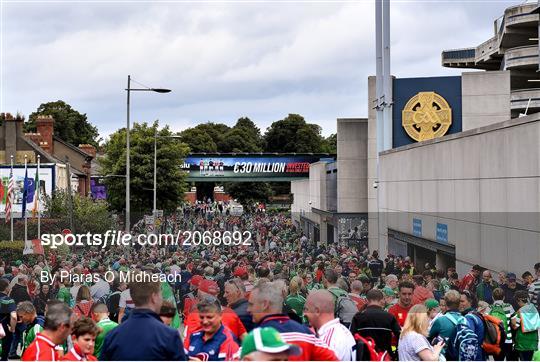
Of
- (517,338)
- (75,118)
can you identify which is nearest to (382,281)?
(517,338)

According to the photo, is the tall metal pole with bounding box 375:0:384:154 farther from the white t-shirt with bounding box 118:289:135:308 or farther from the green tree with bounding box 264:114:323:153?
the green tree with bounding box 264:114:323:153

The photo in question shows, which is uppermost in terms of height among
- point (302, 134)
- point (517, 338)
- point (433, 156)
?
point (302, 134)

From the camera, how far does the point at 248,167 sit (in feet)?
259

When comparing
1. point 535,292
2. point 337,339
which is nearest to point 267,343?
point 337,339

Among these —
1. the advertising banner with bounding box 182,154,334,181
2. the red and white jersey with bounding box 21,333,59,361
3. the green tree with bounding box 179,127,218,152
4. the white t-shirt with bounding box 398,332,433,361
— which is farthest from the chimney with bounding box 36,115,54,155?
the red and white jersey with bounding box 21,333,59,361

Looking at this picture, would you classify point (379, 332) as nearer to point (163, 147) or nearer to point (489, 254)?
point (489, 254)

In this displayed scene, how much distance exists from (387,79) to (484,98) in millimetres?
4623

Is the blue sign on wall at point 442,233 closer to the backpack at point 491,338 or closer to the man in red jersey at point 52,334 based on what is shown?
the backpack at point 491,338

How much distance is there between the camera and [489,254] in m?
20.4

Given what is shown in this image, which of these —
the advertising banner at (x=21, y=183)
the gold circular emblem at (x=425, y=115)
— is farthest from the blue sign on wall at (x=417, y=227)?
the advertising banner at (x=21, y=183)

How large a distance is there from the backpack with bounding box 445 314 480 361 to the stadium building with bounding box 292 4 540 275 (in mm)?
7461

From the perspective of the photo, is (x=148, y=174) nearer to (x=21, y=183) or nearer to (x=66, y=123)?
(x=21, y=183)

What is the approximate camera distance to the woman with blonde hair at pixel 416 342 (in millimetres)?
8605

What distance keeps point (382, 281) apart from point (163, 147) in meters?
41.2
